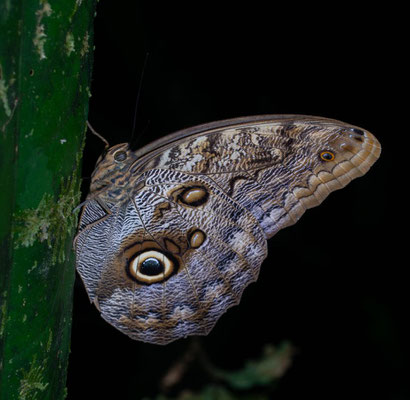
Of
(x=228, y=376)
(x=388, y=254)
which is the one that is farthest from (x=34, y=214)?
(x=388, y=254)

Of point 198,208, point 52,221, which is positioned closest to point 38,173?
point 52,221

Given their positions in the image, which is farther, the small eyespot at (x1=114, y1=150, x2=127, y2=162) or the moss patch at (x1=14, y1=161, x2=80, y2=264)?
the small eyespot at (x1=114, y1=150, x2=127, y2=162)

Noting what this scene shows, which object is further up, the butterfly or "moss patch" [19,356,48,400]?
the butterfly

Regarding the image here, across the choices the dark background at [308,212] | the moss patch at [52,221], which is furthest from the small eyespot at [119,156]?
the dark background at [308,212]

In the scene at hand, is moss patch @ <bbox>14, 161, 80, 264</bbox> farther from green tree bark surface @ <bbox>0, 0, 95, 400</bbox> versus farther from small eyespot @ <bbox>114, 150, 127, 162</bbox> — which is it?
small eyespot @ <bbox>114, 150, 127, 162</bbox>

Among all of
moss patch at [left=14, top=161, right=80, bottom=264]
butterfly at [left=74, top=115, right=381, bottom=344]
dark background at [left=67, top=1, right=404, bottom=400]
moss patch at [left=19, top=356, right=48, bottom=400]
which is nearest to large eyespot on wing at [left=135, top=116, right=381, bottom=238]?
butterfly at [left=74, top=115, right=381, bottom=344]

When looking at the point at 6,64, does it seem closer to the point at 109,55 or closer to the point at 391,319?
the point at 109,55
